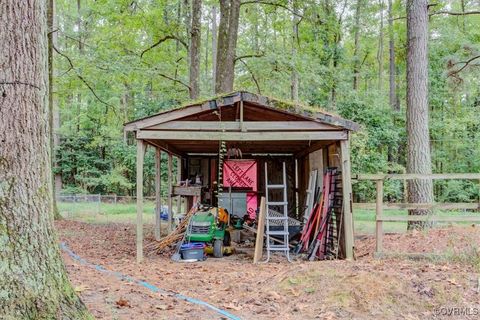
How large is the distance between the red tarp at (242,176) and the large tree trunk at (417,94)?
454 centimetres

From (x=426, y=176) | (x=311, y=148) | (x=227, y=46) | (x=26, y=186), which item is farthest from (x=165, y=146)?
(x=26, y=186)

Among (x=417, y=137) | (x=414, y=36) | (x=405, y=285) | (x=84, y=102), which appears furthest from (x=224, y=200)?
(x=84, y=102)

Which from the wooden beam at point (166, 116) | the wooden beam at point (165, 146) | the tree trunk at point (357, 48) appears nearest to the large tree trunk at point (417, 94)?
the wooden beam at point (166, 116)

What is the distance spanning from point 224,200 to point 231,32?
15.3ft

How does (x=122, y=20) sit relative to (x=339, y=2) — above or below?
below

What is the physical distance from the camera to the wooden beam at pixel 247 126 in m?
7.20

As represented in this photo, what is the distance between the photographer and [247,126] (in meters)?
7.25

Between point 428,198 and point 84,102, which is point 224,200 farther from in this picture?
point 84,102

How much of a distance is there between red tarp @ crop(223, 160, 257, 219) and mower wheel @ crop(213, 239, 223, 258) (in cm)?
392

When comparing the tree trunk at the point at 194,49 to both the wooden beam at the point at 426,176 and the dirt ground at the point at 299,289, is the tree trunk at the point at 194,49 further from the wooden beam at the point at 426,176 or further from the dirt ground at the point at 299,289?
the wooden beam at the point at 426,176

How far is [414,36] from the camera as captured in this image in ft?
28.5

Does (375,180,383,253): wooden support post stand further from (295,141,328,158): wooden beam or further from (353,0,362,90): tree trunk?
(353,0,362,90): tree trunk

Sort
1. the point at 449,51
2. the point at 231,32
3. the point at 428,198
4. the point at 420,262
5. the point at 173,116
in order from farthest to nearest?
the point at 449,51 < the point at 231,32 < the point at 428,198 < the point at 173,116 < the point at 420,262

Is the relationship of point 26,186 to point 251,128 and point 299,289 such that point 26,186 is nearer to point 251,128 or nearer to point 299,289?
point 299,289
